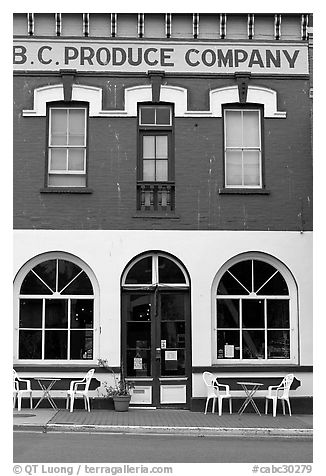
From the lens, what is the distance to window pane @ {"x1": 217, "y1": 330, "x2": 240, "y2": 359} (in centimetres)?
1689

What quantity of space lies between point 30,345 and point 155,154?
5.15 meters

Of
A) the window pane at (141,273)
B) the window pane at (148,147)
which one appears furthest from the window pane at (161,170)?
the window pane at (141,273)

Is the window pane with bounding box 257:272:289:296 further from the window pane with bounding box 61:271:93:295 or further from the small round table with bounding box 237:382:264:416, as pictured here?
the window pane with bounding box 61:271:93:295

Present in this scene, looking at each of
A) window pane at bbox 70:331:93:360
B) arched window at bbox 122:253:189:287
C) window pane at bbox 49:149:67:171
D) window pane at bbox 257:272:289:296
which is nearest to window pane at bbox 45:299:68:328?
window pane at bbox 70:331:93:360

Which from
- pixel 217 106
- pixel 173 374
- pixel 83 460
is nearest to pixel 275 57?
pixel 217 106

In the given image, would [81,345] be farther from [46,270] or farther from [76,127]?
[76,127]

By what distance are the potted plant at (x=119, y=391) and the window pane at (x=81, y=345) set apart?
1.36 feet

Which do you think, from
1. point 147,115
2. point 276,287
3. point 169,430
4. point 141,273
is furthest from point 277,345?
point 147,115

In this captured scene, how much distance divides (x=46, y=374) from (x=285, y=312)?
18.1 ft

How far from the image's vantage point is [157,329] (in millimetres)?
16844

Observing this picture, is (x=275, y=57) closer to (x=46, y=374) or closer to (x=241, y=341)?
(x=241, y=341)

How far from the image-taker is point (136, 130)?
56.1ft

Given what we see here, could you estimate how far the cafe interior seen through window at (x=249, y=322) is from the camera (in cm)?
1689
